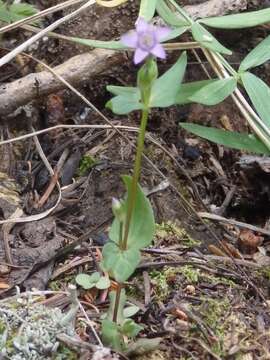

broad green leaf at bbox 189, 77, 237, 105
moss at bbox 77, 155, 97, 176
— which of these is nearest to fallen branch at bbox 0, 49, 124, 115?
moss at bbox 77, 155, 97, 176

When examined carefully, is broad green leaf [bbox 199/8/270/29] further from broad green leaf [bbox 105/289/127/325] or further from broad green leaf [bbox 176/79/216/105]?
broad green leaf [bbox 105/289/127/325]

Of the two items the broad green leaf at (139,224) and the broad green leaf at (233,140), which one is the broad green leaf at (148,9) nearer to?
the broad green leaf at (233,140)

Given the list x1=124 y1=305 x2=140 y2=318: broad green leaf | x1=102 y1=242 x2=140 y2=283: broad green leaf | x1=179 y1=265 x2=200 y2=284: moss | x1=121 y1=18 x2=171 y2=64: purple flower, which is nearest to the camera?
x1=121 y1=18 x2=171 y2=64: purple flower

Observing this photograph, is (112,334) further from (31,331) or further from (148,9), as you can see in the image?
(148,9)

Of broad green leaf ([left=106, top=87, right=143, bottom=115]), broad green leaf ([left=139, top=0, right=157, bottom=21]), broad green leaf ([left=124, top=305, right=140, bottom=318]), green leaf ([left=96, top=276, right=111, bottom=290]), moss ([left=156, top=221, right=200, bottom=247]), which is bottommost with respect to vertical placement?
moss ([left=156, top=221, right=200, bottom=247])

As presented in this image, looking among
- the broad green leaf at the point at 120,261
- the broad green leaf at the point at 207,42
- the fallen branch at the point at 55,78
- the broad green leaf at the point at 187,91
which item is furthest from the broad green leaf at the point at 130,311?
the fallen branch at the point at 55,78

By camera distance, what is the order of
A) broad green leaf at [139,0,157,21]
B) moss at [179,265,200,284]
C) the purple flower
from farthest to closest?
broad green leaf at [139,0,157,21], moss at [179,265,200,284], the purple flower
